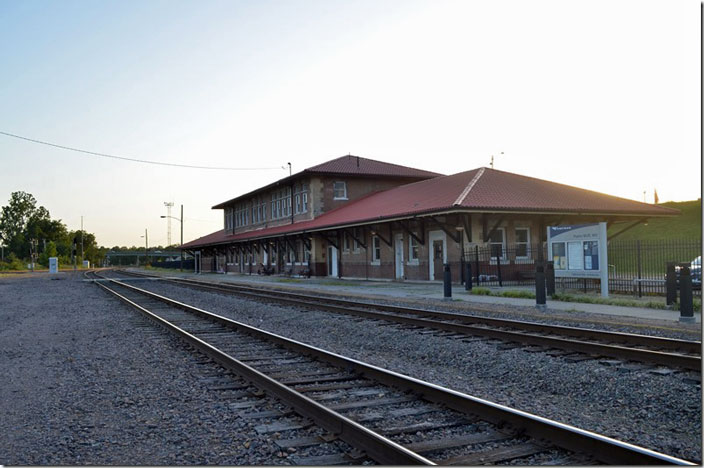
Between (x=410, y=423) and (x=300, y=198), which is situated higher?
(x=300, y=198)

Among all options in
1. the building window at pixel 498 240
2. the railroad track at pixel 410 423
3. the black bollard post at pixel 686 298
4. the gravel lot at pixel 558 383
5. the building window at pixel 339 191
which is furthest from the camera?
the building window at pixel 339 191

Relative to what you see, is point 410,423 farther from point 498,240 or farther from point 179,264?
point 179,264

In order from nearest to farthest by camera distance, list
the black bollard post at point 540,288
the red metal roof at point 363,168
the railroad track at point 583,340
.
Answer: the railroad track at point 583,340 → the black bollard post at point 540,288 → the red metal roof at point 363,168

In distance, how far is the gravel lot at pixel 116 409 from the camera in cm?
473

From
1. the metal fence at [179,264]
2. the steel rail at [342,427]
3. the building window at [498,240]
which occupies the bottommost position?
the metal fence at [179,264]

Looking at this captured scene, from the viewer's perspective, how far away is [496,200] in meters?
26.5

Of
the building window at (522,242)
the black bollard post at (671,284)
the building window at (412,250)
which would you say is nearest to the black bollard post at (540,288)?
the black bollard post at (671,284)

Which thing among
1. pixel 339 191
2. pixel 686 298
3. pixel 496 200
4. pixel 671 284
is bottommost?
pixel 686 298

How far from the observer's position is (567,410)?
19.4 feet

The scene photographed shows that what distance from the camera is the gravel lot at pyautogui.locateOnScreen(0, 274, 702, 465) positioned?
485 centimetres

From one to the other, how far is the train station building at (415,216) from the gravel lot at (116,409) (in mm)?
16811

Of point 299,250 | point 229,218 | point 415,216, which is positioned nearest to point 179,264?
point 229,218

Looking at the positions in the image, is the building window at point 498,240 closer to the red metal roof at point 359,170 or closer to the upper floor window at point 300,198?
the red metal roof at point 359,170

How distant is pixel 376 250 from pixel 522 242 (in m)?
8.58
